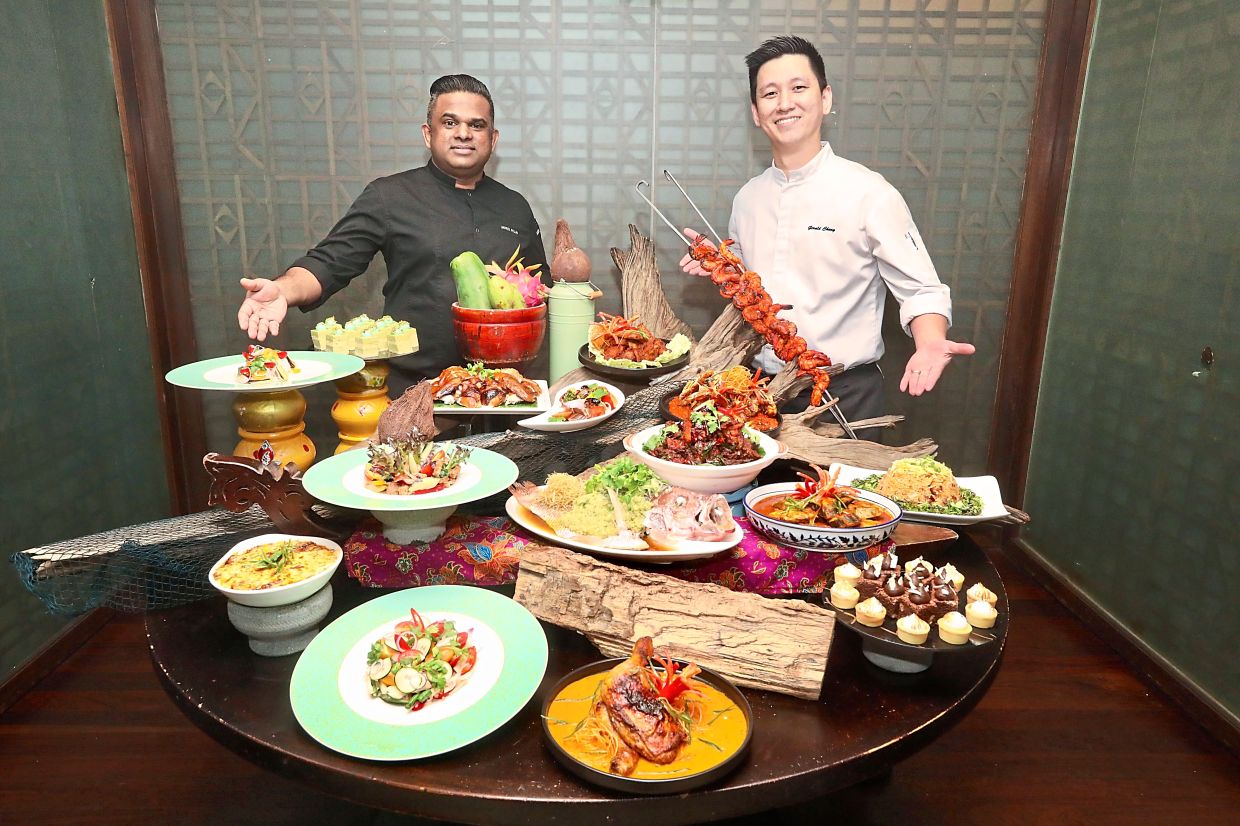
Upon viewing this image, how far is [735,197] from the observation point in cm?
403

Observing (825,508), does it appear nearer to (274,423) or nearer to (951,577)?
(951,577)

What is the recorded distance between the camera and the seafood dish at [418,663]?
1514 mm

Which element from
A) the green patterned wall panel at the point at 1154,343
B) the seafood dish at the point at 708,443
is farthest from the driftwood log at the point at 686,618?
the green patterned wall panel at the point at 1154,343

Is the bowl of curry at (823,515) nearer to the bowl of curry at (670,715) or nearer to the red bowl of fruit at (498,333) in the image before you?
the bowl of curry at (670,715)

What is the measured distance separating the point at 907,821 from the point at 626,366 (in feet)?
6.05

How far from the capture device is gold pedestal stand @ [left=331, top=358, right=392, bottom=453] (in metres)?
3.00

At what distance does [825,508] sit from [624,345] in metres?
1.36

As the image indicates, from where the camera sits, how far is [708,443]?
89.3 inches

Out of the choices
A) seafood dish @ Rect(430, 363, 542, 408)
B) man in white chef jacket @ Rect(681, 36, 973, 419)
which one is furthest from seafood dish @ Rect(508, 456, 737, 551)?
man in white chef jacket @ Rect(681, 36, 973, 419)

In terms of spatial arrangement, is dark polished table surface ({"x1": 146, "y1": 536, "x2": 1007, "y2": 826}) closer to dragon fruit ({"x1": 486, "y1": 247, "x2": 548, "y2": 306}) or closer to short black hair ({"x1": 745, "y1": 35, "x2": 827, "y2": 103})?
dragon fruit ({"x1": 486, "y1": 247, "x2": 548, "y2": 306})

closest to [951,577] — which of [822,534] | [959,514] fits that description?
[822,534]

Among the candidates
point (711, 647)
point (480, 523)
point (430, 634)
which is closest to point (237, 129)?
point (480, 523)

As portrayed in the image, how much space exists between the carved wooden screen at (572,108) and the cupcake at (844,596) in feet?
9.39

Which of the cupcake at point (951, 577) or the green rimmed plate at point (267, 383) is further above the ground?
the green rimmed plate at point (267, 383)
